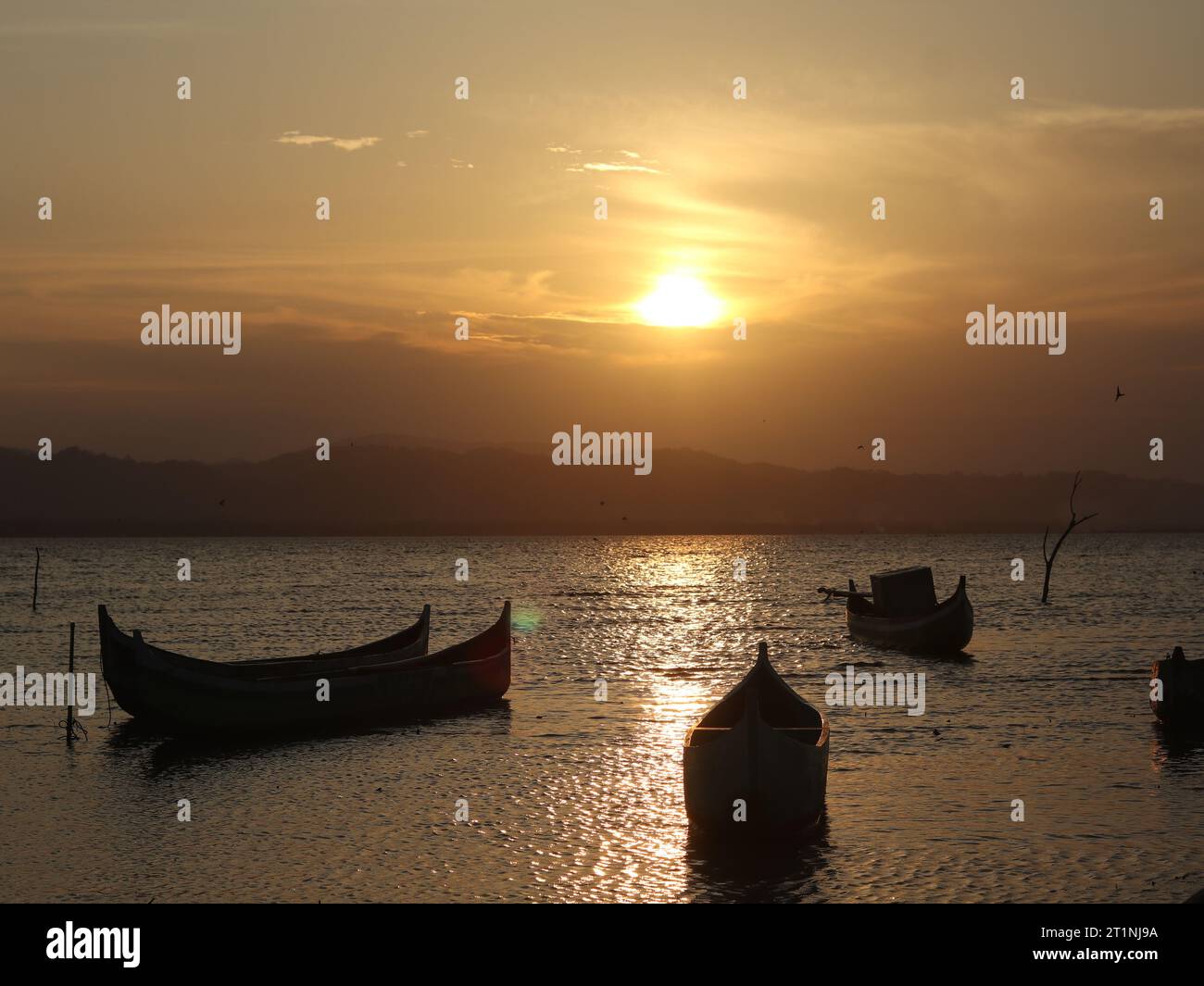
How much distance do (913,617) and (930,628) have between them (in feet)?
6.34

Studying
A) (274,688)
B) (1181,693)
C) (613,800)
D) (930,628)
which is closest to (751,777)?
(613,800)

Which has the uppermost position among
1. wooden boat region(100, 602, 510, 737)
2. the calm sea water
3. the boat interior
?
the boat interior

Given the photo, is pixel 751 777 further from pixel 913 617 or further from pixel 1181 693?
pixel 913 617

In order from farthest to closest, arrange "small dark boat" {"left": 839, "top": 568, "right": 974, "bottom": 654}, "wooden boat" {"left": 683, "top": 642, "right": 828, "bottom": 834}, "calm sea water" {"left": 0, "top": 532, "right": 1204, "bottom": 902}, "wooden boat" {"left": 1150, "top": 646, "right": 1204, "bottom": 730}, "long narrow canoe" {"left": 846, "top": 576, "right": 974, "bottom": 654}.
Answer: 1. "small dark boat" {"left": 839, "top": 568, "right": 974, "bottom": 654}
2. "long narrow canoe" {"left": 846, "top": 576, "right": 974, "bottom": 654}
3. "wooden boat" {"left": 1150, "top": 646, "right": 1204, "bottom": 730}
4. "wooden boat" {"left": 683, "top": 642, "right": 828, "bottom": 834}
5. "calm sea water" {"left": 0, "top": 532, "right": 1204, "bottom": 902}

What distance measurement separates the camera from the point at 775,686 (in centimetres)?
2700

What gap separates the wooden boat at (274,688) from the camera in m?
33.6

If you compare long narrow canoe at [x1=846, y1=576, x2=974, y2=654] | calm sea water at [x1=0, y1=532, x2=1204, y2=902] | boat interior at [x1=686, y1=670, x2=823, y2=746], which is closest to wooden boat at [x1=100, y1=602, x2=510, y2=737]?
calm sea water at [x1=0, y1=532, x2=1204, y2=902]

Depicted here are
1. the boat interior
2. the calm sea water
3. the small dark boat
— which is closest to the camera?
the calm sea water

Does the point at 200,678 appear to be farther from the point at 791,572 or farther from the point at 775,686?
the point at 791,572

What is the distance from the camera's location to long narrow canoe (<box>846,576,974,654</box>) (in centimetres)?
5684

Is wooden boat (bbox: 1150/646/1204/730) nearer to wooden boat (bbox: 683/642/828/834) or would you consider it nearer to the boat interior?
the boat interior
